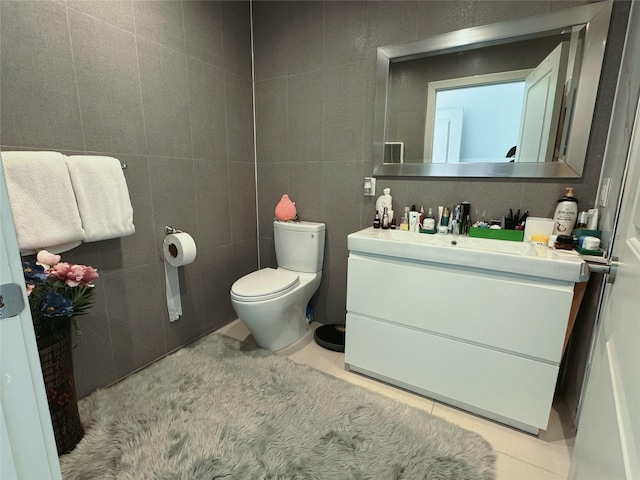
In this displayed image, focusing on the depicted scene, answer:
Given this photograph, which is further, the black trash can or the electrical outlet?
the black trash can

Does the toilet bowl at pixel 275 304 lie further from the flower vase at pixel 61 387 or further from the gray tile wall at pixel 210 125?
the flower vase at pixel 61 387

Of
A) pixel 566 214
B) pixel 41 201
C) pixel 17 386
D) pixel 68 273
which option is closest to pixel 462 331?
pixel 566 214

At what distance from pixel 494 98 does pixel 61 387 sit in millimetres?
2332

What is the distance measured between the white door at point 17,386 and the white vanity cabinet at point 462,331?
4.21 feet

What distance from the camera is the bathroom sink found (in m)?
1.19

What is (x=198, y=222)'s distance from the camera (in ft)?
6.55

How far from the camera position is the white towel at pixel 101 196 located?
132cm

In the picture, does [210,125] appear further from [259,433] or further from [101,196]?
[259,433]

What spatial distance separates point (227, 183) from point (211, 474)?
5.36 ft

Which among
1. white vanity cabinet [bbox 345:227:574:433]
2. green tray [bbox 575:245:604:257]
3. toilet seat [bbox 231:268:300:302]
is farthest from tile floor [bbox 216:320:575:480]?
green tray [bbox 575:245:604:257]

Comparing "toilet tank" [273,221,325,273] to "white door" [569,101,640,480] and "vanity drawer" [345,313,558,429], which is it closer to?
"vanity drawer" [345,313,558,429]

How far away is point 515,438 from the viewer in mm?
1375

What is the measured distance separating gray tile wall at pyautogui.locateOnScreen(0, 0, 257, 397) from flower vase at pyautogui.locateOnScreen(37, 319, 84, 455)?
10.8 inches

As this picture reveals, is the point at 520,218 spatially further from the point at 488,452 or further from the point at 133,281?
the point at 133,281
